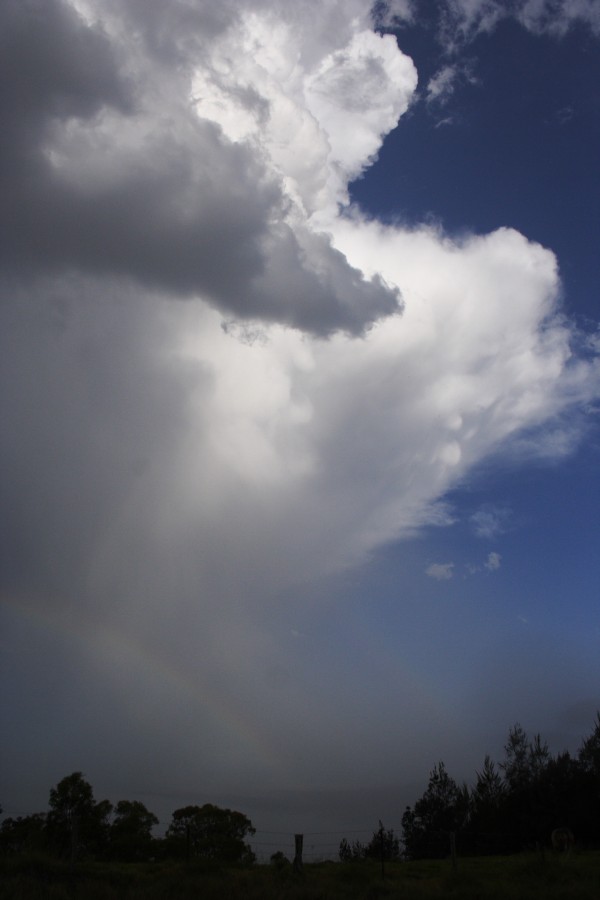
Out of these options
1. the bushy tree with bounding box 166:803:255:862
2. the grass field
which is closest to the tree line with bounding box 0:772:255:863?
the bushy tree with bounding box 166:803:255:862

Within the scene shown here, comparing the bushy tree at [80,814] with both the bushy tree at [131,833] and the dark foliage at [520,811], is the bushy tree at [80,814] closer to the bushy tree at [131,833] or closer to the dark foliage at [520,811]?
the bushy tree at [131,833]

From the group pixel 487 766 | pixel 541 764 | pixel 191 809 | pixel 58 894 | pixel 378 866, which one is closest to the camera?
pixel 58 894

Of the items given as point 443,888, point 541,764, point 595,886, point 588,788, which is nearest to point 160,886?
point 443,888

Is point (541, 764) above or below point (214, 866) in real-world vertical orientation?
above

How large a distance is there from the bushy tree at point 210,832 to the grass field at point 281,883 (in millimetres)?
20274

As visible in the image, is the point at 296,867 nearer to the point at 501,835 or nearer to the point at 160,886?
the point at 160,886

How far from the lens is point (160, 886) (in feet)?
78.6

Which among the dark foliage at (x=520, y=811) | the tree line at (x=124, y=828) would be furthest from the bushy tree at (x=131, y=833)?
the dark foliage at (x=520, y=811)

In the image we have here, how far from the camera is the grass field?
73.6 ft

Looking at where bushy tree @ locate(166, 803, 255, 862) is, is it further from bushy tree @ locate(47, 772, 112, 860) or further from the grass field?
the grass field

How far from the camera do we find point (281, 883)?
25.3 meters

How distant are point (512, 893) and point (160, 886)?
10.9m

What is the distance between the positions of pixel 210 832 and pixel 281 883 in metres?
30.5

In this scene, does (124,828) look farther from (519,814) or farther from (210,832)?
(519,814)
